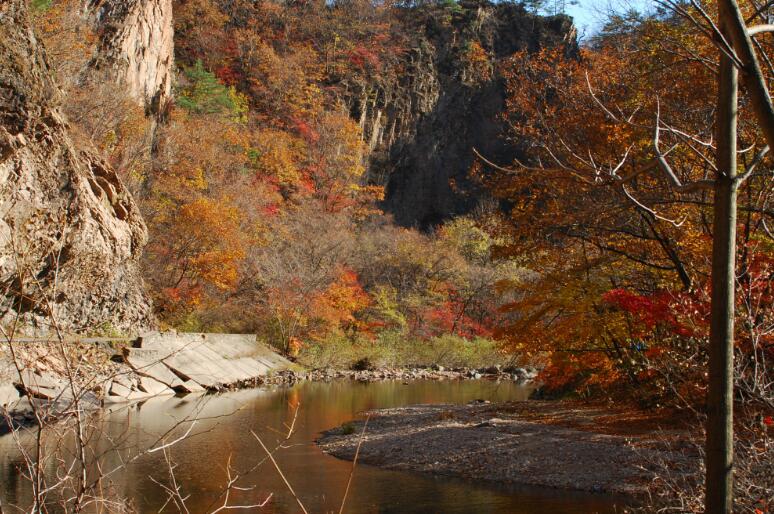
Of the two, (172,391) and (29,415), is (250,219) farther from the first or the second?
(29,415)

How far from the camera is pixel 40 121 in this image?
21.7 m

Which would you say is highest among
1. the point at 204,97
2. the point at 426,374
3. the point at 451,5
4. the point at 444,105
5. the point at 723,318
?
the point at 451,5

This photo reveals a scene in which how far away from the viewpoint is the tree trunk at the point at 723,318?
3893 millimetres

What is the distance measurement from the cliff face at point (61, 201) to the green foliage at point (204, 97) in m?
21.0

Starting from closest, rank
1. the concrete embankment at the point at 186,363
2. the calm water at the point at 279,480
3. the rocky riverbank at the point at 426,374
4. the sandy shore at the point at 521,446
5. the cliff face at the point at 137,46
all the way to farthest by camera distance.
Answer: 1. the calm water at the point at 279,480
2. the sandy shore at the point at 521,446
3. the concrete embankment at the point at 186,363
4. the rocky riverbank at the point at 426,374
5. the cliff face at the point at 137,46

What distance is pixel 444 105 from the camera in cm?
6744

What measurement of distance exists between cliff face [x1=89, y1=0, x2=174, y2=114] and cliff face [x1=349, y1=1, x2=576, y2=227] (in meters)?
23.0

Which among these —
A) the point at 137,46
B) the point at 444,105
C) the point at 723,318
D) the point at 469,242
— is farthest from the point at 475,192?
the point at 723,318

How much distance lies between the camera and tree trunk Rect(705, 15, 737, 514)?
3.89 meters

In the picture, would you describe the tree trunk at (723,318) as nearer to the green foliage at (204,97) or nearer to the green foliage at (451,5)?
the green foliage at (204,97)

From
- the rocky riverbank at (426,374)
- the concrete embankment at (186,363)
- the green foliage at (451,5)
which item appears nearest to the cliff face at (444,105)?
the green foliage at (451,5)

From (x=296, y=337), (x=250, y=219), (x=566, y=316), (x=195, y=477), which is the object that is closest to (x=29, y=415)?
(x=195, y=477)

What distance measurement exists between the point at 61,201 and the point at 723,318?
72.7ft

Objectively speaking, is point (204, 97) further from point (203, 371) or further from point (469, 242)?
point (203, 371)
